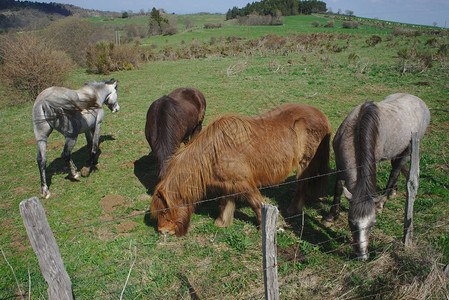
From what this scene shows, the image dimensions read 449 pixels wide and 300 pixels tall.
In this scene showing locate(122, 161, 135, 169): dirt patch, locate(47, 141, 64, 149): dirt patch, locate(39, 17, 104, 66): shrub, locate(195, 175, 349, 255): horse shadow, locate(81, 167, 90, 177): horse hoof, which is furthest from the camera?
locate(39, 17, 104, 66): shrub

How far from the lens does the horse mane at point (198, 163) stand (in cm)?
348

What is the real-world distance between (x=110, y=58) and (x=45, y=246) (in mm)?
21110

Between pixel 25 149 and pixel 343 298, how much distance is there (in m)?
8.17

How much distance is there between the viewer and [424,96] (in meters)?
10.1

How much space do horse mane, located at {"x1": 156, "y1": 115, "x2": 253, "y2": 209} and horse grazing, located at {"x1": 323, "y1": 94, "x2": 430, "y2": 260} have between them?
141 cm

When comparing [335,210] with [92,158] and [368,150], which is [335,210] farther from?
[92,158]

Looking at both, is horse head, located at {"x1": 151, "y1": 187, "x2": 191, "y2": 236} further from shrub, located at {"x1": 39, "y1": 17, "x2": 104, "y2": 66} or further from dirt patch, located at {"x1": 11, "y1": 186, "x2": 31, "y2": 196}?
shrub, located at {"x1": 39, "y1": 17, "x2": 104, "y2": 66}

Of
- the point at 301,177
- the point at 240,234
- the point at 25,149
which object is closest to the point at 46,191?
the point at 25,149

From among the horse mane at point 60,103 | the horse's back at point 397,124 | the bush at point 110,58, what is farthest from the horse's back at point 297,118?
the bush at point 110,58

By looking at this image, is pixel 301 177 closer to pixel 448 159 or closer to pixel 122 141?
pixel 448 159

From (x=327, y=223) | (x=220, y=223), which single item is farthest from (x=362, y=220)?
(x=220, y=223)

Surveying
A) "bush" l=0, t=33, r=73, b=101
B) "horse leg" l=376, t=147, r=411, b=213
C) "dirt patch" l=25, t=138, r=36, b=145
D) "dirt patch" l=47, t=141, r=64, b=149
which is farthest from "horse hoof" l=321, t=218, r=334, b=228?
"bush" l=0, t=33, r=73, b=101

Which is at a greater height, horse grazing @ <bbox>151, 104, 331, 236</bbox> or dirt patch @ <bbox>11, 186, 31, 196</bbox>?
horse grazing @ <bbox>151, 104, 331, 236</bbox>

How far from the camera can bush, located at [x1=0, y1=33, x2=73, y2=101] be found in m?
10.9
